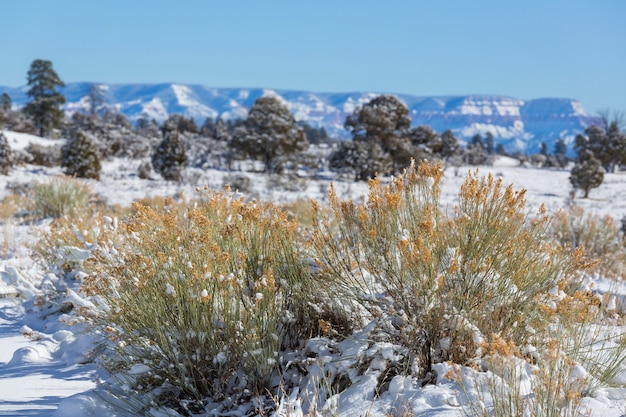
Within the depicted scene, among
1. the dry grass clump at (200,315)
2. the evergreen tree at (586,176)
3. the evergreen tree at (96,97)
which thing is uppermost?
the evergreen tree at (96,97)

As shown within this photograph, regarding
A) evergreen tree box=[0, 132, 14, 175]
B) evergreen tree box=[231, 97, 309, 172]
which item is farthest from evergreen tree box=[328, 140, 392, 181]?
evergreen tree box=[0, 132, 14, 175]

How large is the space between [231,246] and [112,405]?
114cm

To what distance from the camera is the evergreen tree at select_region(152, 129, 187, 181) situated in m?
22.8

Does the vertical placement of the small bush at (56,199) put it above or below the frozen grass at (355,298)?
below

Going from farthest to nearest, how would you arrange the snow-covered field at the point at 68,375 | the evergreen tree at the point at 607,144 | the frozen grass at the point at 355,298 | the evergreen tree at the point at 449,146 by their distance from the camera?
1. the evergreen tree at the point at 607,144
2. the evergreen tree at the point at 449,146
3. the frozen grass at the point at 355,298
4. the snow-covered field at the point at 68,375

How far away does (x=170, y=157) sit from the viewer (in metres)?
23.1

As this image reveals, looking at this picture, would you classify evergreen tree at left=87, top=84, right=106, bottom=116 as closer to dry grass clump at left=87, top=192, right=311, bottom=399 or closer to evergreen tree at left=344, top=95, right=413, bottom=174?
evergreen tree at left=344, top=95, right=413, bottom=174

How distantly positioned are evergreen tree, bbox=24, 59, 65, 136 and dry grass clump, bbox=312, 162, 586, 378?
39.5 m

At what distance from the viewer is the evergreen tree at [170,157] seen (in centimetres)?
2283

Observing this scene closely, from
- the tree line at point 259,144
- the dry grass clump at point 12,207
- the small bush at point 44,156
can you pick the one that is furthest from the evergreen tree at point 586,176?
A: the small bush at point 44,156

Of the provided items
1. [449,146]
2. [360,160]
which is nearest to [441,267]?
[360,160]

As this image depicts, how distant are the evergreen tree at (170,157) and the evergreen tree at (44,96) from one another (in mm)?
18485

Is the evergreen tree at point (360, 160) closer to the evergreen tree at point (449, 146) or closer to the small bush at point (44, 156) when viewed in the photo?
the evergreen tree at point (449, 146)

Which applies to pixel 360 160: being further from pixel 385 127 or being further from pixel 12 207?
pixel 12 207
